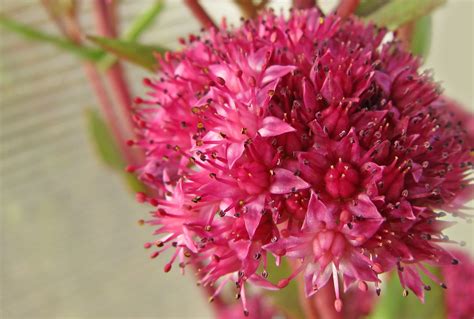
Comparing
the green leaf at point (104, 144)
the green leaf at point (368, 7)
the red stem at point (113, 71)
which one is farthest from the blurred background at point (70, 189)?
the green leaf at point (368, 7)

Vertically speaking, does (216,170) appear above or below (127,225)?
above

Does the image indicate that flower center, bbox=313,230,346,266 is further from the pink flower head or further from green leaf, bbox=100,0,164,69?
green leaf, bbox=100,0,164,69

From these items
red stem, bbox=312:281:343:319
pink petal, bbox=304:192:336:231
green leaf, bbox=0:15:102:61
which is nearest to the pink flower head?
pink petal, bbox=304:192:336:231

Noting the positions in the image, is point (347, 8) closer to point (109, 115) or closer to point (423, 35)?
point (423, 35)

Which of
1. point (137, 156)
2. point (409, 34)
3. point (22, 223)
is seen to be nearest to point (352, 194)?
point (409, 34)

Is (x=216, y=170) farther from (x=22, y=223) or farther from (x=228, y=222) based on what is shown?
(x=22, y=223)

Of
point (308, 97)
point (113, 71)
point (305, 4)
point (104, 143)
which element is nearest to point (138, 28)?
point (113, 71)
